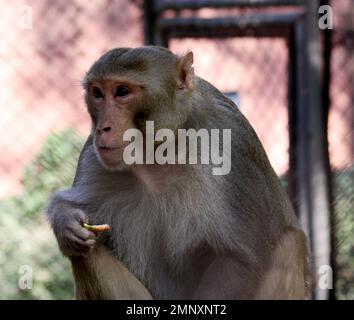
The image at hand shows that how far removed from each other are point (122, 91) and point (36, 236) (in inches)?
134

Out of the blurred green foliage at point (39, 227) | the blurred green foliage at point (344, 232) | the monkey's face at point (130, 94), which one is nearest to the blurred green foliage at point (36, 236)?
the blurred green foliage at point (39, 227)

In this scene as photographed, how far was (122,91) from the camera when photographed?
17.0 ft

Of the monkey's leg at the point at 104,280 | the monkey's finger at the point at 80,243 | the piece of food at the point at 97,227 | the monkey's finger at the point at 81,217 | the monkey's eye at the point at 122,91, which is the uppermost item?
the monkey's eye at the point at 122,91

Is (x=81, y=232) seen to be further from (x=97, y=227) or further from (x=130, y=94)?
(x=130, y=94)

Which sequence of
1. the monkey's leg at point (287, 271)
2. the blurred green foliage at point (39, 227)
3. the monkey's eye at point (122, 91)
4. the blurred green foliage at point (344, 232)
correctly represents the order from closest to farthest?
the monkey's eye at point (122, 91), the monkey's leg at point (287, 271), the blurred green foliage at point (344, 232), the blurred green foliage at point (39, 227)

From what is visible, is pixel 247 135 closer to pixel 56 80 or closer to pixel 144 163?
pixel 144 163

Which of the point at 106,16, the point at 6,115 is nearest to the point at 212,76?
the point at 106,16

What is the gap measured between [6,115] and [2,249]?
1.20 meters

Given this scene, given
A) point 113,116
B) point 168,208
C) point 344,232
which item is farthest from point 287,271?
point 344,232

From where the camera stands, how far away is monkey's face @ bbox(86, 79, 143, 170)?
199 inches

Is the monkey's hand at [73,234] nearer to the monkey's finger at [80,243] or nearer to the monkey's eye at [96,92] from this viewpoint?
the monkey's finger at [80,243]

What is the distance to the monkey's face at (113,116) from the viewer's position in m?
5.05

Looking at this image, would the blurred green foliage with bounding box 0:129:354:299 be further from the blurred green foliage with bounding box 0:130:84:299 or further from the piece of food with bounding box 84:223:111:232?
the piece of food with bounding box 84:223:111:232

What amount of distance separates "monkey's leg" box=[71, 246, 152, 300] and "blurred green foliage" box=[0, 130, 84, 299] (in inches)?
108
